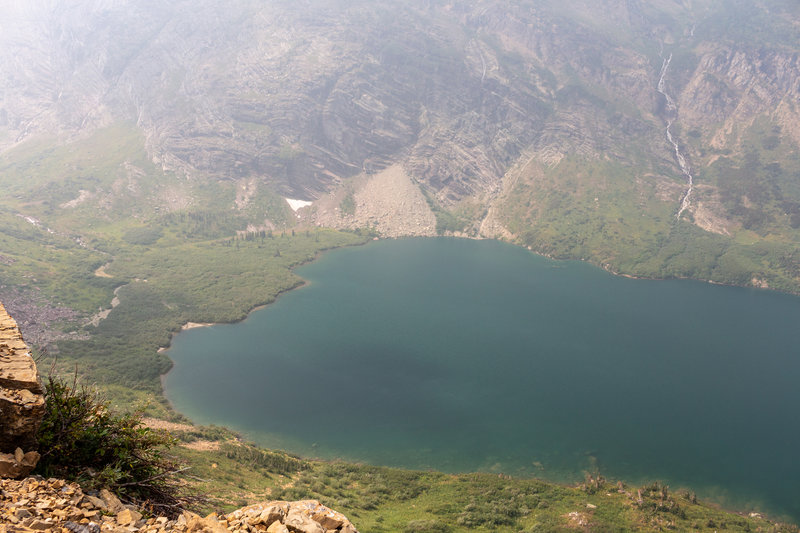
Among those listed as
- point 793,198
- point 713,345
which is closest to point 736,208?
point 793,198

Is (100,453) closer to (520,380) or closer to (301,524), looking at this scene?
(301,524)

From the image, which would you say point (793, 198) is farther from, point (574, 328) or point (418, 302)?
point (418, 302)

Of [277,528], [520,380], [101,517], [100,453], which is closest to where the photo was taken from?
[101,517]

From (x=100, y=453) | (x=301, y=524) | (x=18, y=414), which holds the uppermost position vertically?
(x=18, y=414)

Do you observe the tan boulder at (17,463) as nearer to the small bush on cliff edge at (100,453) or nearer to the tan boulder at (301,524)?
the small bush on cliff edge at (100,453)

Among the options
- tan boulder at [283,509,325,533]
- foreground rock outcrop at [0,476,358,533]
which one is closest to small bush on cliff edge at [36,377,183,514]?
foreground rock outcrop at [0,476,358,533]

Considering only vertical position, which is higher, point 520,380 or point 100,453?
point 520,380

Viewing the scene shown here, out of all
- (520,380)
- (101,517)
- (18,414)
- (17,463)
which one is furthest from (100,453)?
(520,380)

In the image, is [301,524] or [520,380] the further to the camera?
[520,380]

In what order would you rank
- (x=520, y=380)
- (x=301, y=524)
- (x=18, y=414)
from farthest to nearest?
(x=520, y=380)
(x=301, y=524)
(x=18, y=414)
